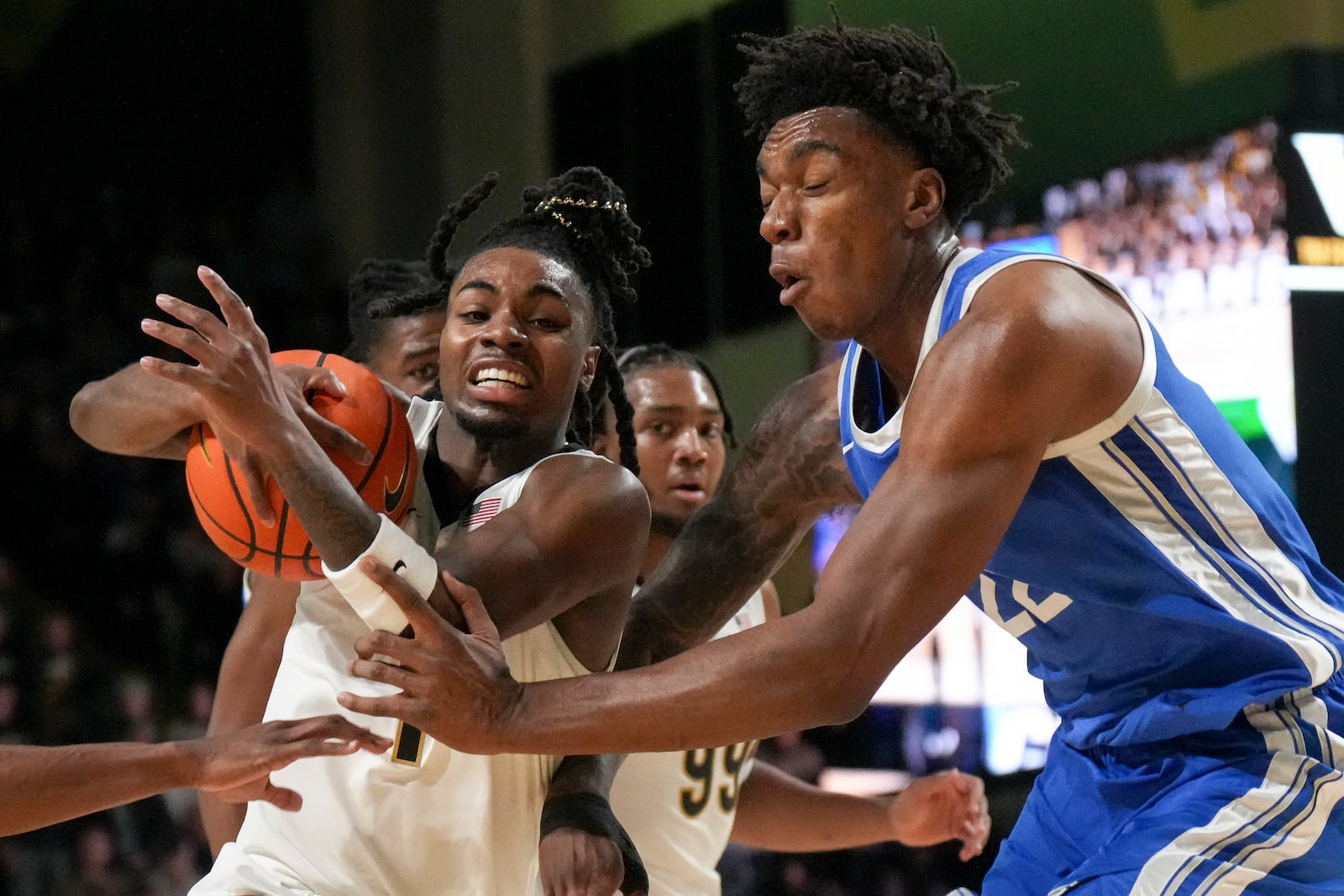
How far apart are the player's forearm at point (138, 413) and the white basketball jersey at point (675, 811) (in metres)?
1.49

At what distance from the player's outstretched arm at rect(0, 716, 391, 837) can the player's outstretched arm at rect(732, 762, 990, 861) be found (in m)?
1.79

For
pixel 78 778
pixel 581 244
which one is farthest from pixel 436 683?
pixel 581 244

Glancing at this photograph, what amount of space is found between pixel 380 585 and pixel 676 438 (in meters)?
2.09

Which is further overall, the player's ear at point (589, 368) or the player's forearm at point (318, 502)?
the player's ear at point (589, 368)

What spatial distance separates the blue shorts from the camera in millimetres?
2037

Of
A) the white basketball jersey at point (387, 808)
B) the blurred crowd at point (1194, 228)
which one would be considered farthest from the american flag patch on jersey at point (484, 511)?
the blurred crowd at point (1194, 228)

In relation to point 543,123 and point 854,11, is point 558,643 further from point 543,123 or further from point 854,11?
point 854,11

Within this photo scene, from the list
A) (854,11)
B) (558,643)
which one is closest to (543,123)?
(854,11)

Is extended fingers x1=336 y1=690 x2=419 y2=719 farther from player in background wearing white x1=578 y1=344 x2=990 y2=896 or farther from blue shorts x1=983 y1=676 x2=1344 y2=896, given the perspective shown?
player in background wearing white x1=578 y1=344 x2=990 y2=896

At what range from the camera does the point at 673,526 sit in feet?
13.4

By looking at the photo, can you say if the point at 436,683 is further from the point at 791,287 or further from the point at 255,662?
the point at 255,662

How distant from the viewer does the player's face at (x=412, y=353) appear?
376cm

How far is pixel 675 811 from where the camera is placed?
3723 mm

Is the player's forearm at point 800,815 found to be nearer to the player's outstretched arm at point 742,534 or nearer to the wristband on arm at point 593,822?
the player's outstretched arm at point 742,534
